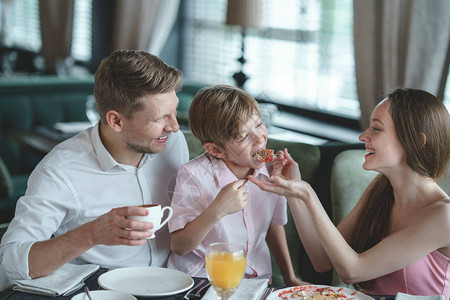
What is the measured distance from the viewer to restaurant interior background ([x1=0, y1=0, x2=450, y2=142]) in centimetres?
284

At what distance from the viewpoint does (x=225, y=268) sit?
1.21m

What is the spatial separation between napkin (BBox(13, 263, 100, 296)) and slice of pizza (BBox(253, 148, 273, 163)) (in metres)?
0.55

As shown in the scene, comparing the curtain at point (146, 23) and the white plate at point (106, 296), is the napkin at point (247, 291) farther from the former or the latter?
the curtain at point (146, 23)

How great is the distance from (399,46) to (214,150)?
1.53 metres

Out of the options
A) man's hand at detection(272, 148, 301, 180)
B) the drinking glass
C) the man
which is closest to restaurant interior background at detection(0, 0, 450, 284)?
man's hand at detection(272, 148, 301, 180)

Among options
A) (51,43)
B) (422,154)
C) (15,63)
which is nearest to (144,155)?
(422,154)

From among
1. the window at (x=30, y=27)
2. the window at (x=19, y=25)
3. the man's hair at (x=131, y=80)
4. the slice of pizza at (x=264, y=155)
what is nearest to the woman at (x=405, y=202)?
the slice of pizza at (x=264, y=155)

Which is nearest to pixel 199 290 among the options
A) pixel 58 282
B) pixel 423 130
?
pixel 58 282

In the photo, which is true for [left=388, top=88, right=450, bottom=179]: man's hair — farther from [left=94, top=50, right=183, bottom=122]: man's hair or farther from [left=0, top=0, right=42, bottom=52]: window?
[left=0, top=0, right=42, bottom=52]: window

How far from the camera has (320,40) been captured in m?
3.86

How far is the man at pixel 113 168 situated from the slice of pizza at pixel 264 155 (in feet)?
0.82

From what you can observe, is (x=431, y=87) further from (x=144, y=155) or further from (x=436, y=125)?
(x=144, y=155)

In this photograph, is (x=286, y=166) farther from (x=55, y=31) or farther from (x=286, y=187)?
(x=55, y=31)

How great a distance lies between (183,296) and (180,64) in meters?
4.24
